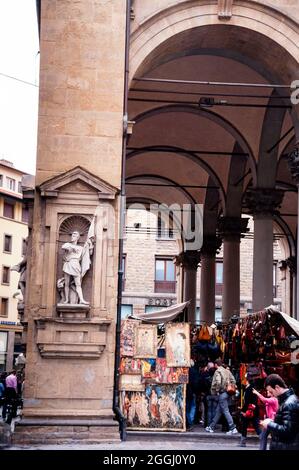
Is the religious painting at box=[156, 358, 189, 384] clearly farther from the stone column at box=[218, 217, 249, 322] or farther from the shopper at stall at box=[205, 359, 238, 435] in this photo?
the stone column at box=[218, 217, 249, 322]

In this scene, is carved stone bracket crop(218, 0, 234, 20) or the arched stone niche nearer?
the arched stone niche

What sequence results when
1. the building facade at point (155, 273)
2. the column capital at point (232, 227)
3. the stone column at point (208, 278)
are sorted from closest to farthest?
1. the column capital at point (232, 227)
2. the stone column at point (208, 278)
3. the building facade at point (155, 273)

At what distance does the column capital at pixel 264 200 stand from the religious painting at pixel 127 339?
24.1 ft

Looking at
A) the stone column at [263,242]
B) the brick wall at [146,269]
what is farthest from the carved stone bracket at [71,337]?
the brick wall at [146,269]

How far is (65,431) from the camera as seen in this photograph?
42.4 feet

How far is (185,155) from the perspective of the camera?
25953 mm

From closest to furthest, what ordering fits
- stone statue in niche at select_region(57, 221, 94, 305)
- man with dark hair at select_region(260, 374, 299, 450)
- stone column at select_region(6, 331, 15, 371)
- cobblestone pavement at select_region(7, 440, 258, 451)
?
man with dark hair at select_region(260, 374, 299, 450) → cobblestone pavement at select_region(7, 440, 258, 451) → stone statue in niche at select_region(57, 221, 94, 305) → stone column at select_region(6, 331, 15, 371)

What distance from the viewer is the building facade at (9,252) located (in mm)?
49256

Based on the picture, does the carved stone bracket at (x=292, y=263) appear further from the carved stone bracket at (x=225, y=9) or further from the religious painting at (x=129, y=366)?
the religious painting at (x=129, y=366)

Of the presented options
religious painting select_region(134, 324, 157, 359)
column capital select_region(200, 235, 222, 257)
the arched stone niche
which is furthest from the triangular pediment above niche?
column capital select_region(200, 235, 222, 257)

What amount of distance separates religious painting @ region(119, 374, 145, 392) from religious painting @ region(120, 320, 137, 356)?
384 mm

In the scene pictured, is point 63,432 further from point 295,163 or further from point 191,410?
point 295,163

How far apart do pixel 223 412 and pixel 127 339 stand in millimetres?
2083

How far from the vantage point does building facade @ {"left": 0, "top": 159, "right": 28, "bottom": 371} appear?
162 ft
